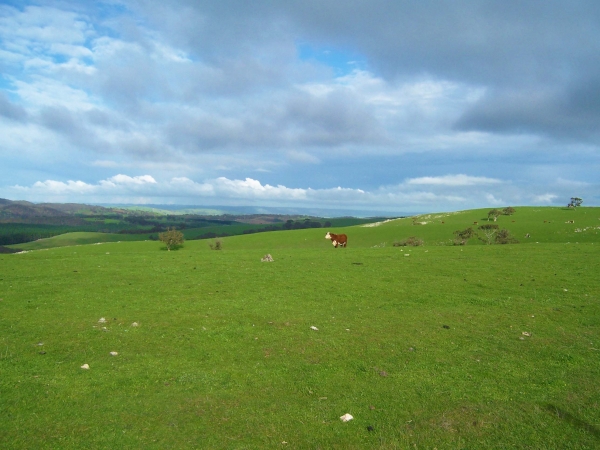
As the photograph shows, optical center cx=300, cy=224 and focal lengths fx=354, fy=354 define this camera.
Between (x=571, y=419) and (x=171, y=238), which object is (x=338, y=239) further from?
(x=171, y=238)

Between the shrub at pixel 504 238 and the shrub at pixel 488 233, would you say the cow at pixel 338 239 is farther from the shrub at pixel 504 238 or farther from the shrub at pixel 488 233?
the shrub at pixel 488 233

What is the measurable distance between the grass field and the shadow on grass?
1.4 inches

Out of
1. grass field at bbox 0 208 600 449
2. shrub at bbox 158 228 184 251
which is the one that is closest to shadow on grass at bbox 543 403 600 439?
grass field at bbox 0 208 600 449

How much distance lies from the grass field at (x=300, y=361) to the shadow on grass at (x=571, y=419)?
0.03m

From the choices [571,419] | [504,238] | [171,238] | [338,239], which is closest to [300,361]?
[571,419]

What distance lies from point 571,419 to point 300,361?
21.0 ft

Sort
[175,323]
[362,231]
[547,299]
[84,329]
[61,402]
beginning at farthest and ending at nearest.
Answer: [362,231]
[547,299]
[175,323]
[84,329]
[61,402]

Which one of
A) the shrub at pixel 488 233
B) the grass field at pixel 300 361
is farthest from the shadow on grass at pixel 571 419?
the shrub at pixel 488 233

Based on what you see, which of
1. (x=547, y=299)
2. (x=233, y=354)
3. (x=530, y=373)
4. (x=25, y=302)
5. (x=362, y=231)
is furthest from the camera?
(x=362, y=231)

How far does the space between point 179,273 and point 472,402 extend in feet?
61.2

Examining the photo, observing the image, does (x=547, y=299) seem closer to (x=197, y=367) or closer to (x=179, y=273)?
(x=197, y=367)

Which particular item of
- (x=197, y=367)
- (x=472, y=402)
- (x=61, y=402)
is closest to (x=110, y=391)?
(x=61, y=402)

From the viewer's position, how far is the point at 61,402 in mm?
7953

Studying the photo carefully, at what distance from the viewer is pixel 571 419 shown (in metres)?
7.45
